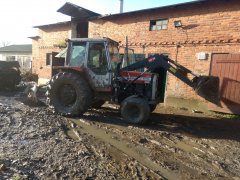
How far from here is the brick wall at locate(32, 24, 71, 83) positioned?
19059 millimetres

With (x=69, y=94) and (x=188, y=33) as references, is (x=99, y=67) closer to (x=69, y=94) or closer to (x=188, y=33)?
(x=69, y=94)

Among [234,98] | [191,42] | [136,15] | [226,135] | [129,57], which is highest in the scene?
[136,15]

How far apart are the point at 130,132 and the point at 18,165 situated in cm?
337

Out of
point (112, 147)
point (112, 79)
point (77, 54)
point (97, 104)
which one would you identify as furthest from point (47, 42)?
point (112, 147)

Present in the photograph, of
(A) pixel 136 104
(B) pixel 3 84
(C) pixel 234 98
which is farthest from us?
(B) pixel 3 84

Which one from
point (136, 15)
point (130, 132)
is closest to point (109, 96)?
point (130, 132)

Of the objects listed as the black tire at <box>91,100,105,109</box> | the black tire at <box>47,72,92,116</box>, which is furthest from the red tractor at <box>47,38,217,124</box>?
the black tire at <box>91,100,105,109</box>

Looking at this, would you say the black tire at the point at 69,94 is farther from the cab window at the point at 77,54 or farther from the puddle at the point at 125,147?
the puddle at the point at 125,147

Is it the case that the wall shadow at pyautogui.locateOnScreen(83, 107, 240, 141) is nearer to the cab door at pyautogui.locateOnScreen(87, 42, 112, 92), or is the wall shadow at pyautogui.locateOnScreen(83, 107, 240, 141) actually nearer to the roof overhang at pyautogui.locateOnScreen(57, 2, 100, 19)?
the cab door at pyautogui.locateOnScreen(87, 42, 112, 92)

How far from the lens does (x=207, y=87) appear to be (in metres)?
8.42

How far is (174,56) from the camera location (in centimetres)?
1261

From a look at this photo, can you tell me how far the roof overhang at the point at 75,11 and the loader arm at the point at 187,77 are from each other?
966 centimetres

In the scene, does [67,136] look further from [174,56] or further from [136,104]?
[174,56]

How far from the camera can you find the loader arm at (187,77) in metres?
8.27
